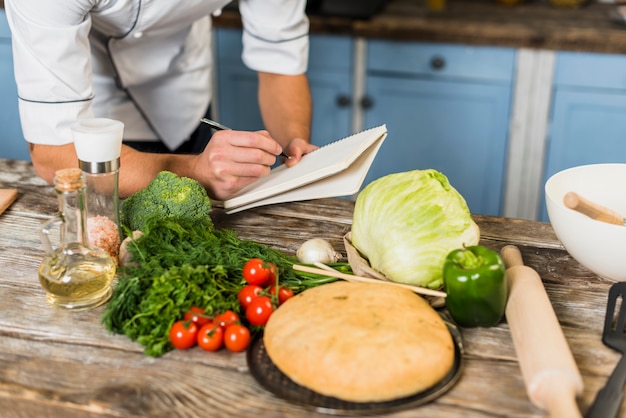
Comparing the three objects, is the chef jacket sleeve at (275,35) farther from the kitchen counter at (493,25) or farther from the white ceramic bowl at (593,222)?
the white ceramic bowl at (593,222)

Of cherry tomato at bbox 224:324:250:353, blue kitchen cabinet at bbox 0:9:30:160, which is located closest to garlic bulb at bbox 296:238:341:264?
cherry tomato at bbox 224:324:250:353

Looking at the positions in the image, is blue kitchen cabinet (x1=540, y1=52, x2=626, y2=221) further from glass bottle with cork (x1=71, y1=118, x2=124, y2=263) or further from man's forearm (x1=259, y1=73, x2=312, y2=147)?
glass bottle with cork (x1=71, y1=118, x2=124, y2=263)

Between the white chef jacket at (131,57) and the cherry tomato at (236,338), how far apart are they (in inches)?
25.1

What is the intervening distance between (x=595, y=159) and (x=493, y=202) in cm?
37

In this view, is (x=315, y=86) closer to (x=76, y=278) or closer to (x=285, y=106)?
(x=285, y=106)

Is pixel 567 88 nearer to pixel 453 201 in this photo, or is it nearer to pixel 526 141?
pixel 526 141

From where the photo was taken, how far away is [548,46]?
7.99ft

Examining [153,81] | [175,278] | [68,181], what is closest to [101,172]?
[68,181]

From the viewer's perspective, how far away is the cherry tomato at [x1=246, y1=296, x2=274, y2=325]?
1020 mm

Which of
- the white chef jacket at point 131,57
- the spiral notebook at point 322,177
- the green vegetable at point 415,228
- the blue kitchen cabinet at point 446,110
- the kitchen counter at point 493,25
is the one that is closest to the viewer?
the green vegetable at point 415,228

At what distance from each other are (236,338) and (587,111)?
74.1 inches

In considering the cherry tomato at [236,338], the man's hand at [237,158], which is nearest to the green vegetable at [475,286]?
the cherry tomato at [236,338]

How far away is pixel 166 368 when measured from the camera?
956 mm

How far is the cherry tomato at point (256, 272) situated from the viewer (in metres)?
1.07
